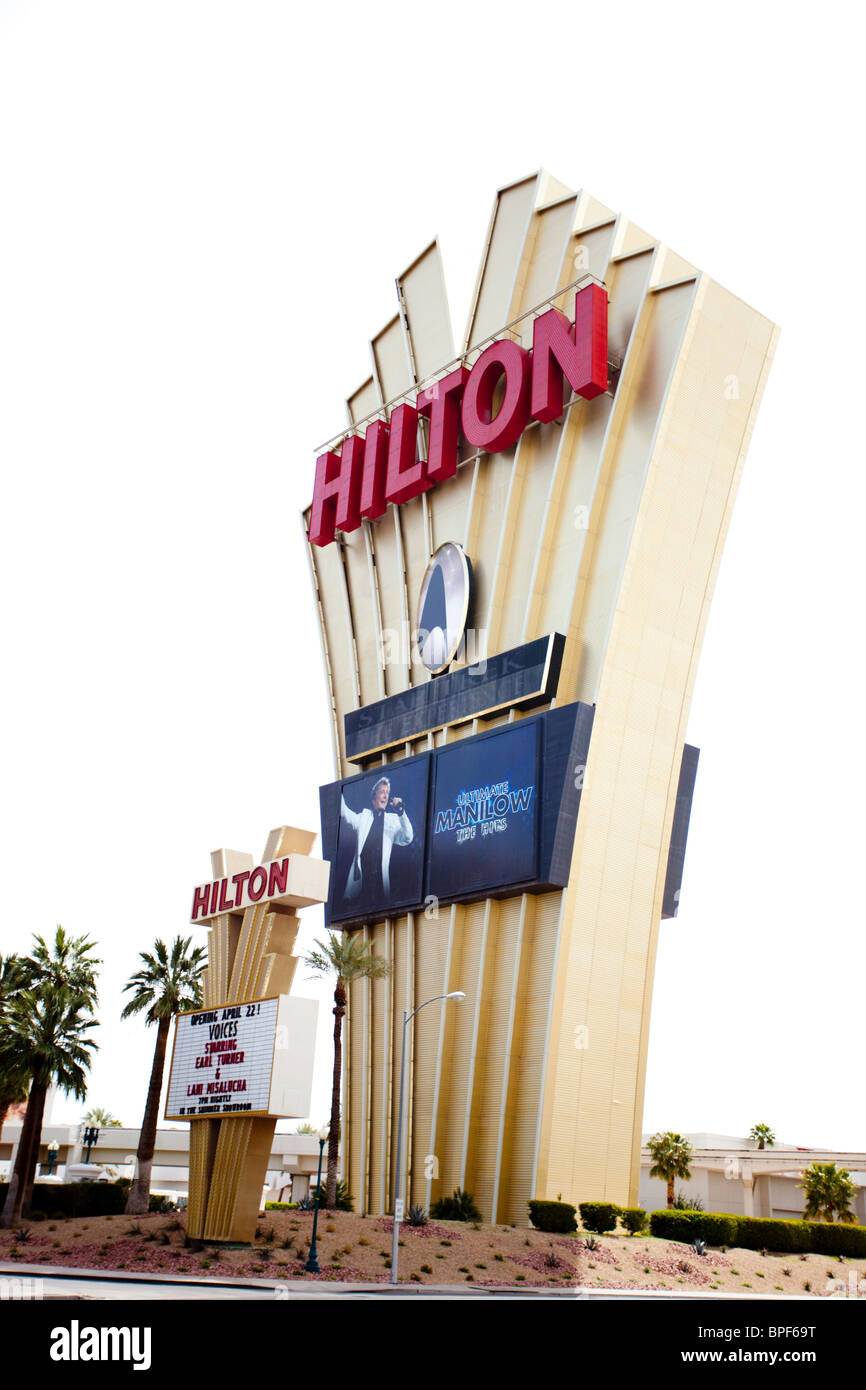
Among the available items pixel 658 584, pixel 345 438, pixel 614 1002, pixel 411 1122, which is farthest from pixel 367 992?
pixel 345 438

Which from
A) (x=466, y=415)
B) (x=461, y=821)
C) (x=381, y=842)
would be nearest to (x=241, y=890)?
(x=461, y=821)

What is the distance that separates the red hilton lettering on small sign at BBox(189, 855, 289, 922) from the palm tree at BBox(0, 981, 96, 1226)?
1428 centimetres

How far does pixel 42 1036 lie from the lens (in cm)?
4466

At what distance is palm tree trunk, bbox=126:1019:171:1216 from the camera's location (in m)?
43.0

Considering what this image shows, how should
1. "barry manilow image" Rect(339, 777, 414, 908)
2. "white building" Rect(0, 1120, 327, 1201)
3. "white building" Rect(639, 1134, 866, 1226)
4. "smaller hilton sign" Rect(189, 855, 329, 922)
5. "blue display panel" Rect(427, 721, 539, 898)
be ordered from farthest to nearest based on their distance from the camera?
1. "white building" Rect(0, 1120, 327, 1201)
2. "white building" Rect(639, 1134, 866, 1226)
3. "barry manilow image" Rect(339, 777, 414, 908)
4. "blue display panel" Rect(427, 721, 539, 898)
5. "smaller hilton sign" Rect(189, 855, 329, 922)

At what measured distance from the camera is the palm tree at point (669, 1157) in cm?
5334

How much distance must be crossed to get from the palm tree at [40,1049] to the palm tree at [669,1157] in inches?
1038

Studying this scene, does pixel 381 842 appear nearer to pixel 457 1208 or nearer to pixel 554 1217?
pixel 457 1208

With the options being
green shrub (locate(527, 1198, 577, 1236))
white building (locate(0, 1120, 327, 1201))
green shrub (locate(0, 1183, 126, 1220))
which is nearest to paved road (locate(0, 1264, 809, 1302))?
green shrub (locate(527, 1198, 577, 1236))

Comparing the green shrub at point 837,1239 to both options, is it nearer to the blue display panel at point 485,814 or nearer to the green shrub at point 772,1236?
the green shrub at point 772,1236

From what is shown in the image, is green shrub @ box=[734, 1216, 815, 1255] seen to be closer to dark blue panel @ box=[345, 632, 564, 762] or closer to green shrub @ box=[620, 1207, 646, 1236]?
green shrub @ box=[620, 1207, 646, 1236]
